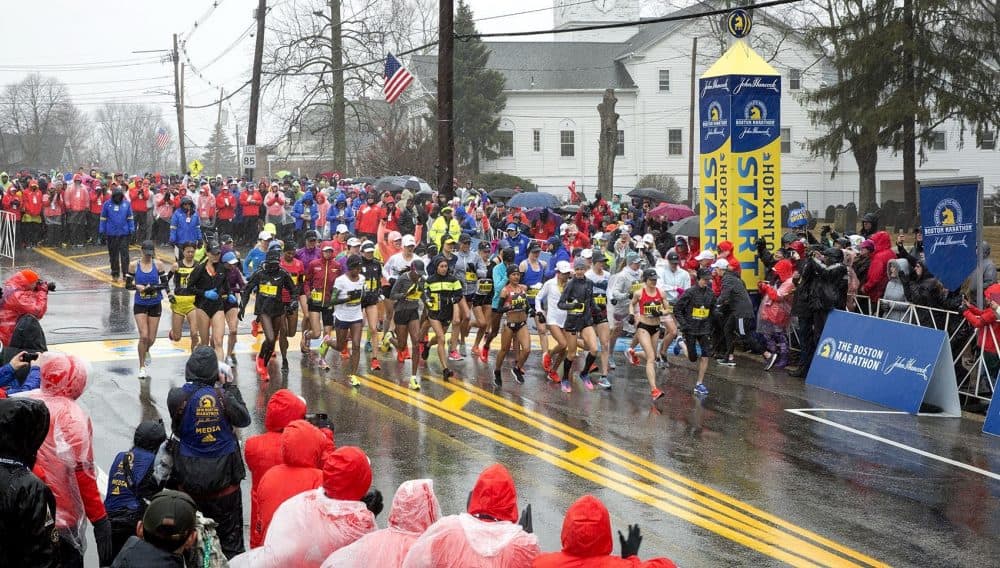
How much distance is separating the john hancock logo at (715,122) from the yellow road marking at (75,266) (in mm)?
13354

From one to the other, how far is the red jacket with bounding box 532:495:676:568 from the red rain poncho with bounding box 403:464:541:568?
18 cm

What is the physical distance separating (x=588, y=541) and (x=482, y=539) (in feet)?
1.77

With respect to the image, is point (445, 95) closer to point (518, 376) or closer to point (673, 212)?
point (673, 212)

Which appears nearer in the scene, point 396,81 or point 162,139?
point 396,81

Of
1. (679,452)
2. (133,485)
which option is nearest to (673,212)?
(679,452)

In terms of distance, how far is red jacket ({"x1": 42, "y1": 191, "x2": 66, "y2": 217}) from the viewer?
30859 millimetres

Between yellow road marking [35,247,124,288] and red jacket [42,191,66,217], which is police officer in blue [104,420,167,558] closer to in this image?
yellow road marking [35,247,124,288]

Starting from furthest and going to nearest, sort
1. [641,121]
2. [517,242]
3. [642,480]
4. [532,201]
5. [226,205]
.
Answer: [641,121] → [226,205] → [532,201] → [517,242] → [642,480]

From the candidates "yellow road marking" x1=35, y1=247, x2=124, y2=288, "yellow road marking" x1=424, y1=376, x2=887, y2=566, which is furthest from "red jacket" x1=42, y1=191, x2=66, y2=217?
"yellow road marking" x1=424, y1=376, x2=887, y2=566

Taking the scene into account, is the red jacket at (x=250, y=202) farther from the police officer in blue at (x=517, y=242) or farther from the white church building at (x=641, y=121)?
the white church building at (x=641, y=121)

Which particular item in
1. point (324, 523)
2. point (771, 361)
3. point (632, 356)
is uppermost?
point (324, 523)

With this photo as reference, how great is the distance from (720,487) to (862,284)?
7.71m

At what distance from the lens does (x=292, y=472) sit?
6.73 meters

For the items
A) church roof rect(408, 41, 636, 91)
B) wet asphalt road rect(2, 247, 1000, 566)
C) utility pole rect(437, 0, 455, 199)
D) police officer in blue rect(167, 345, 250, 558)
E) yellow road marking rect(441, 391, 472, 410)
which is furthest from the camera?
church roof rect(408, 41, 636, 91)
